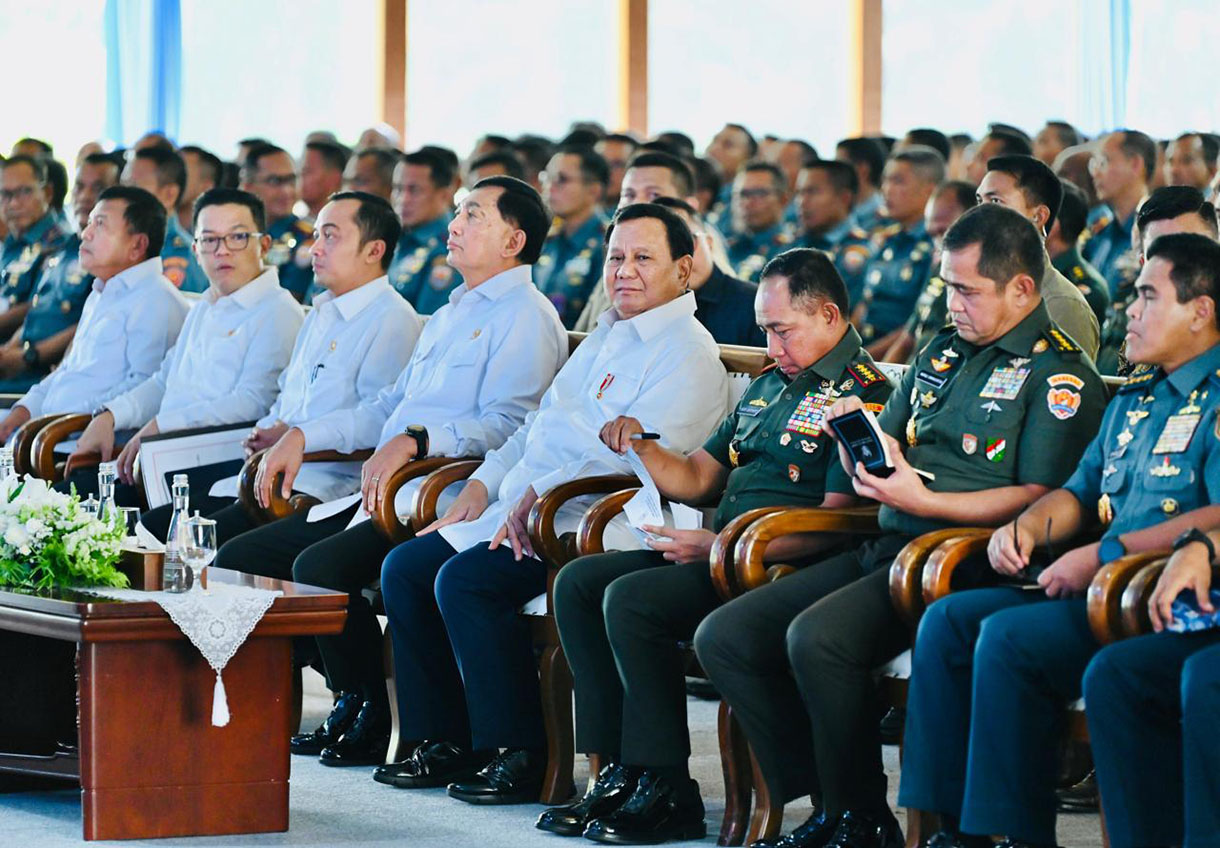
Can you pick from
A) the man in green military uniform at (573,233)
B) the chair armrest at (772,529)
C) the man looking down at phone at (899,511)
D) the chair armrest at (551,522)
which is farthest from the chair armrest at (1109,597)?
the man in green military uniform at (573,233)

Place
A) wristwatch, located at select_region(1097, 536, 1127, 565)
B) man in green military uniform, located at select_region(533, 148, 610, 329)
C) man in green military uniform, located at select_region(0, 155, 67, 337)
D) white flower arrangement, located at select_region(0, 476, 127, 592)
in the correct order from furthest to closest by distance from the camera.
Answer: man in green military uniform, located at select_region(0, 155, 67, 337)
man in green military uniform, located at select_region(533, 148, 610, 329)
white flower arrangement, located at select_region(0, 476, 127, 592)
wristwatch, located at select_region(1097, 536, 1127, 565)

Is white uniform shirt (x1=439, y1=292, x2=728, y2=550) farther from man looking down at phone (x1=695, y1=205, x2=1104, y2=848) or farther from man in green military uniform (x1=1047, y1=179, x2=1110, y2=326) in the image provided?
man in green military uniform (x1=1047, y1=179, x2=1110, y2=326)

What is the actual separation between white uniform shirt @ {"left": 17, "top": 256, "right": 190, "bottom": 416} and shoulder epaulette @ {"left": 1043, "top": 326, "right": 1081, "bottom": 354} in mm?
3211

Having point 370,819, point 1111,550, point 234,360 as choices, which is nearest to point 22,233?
point 234,360

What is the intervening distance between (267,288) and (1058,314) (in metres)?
2.28

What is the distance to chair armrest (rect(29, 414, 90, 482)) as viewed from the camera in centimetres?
568

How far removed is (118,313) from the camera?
6.08m

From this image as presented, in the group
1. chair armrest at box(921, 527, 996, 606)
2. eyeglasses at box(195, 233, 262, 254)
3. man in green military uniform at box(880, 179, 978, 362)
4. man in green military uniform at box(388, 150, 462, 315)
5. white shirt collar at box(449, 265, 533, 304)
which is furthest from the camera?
man in green military uniform at box(388, 150, 462, 315)

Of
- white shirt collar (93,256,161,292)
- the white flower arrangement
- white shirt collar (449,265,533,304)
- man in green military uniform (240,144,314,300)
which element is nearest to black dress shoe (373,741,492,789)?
the white flower arrangement

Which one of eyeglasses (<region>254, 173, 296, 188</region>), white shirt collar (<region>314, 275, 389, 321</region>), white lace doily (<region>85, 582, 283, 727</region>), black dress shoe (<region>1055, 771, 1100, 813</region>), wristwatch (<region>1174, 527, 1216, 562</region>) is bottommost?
black dress shoe (<region>1055, 771, 1100, 813</region>)

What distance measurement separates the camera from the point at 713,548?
375 cm

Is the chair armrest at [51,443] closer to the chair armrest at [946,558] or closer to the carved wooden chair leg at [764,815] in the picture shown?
the carved wooden chair leg at [764,815]

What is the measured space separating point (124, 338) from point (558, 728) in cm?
249

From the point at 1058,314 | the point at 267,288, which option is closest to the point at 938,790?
the point at 1058,314
